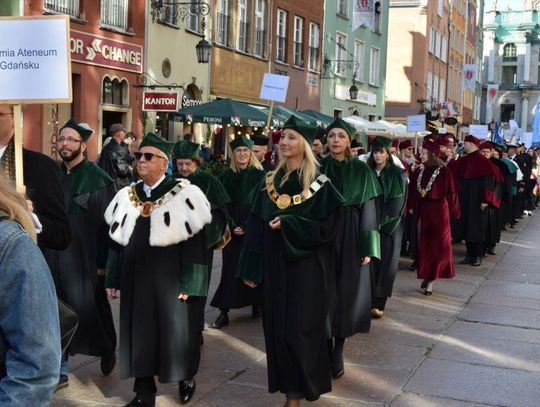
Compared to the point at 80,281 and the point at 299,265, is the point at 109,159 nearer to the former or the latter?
the point at 80,281

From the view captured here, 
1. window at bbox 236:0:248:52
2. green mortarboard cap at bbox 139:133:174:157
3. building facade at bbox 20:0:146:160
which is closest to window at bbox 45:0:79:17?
building facade at bbox 20:0:146:160

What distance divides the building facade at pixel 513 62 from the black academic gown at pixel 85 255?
296 ft

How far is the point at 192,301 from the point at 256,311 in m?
3.47

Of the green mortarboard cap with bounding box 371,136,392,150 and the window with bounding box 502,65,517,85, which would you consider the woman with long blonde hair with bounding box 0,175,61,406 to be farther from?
the window with bounding box 502,65,517,85

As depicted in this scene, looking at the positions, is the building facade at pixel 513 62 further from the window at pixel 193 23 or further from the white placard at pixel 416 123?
the white placard at pixel 416 123

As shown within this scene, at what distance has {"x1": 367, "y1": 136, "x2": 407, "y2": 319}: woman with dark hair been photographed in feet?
30.5

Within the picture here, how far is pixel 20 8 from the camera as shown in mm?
17234

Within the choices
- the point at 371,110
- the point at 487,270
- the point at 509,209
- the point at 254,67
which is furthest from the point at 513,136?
the point at 487,270

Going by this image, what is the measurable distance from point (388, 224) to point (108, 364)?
12.3 ft

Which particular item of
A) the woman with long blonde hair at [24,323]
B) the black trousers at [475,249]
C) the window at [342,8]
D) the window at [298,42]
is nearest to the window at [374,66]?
the window at [342,8]

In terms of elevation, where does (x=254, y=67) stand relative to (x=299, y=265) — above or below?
above

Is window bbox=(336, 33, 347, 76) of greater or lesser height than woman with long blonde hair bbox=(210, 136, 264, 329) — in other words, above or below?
above

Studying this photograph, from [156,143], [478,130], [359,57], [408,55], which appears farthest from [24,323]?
[408,55]

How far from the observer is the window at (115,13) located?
20.3 meters
